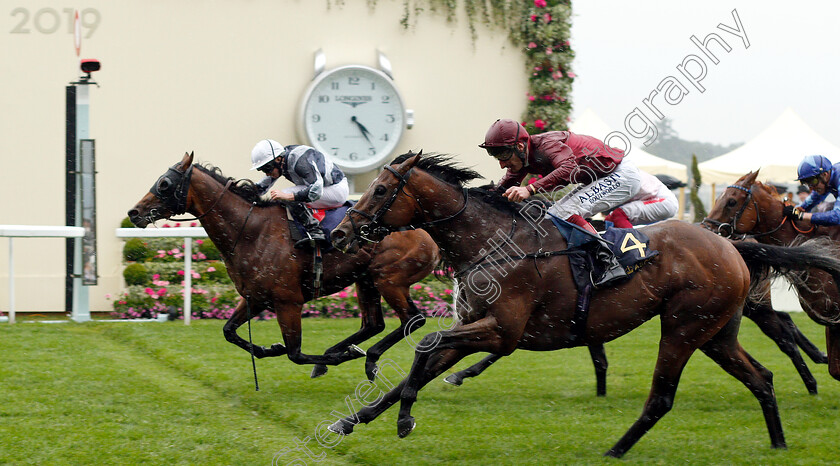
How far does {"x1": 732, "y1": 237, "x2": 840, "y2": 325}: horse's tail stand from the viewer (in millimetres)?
5055

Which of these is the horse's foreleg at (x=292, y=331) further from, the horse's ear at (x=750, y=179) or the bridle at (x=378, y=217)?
the horse's ear at (x=750, y=179)

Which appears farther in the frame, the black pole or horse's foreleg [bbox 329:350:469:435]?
the black pole

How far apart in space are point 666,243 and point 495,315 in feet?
3.54

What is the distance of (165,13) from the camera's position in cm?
1034

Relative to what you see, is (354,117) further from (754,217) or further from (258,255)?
(754,217)

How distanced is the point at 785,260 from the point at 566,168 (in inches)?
58.6

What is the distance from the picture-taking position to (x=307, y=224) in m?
6.24

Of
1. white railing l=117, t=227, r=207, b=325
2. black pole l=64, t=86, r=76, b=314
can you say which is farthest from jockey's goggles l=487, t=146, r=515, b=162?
black pole l=64, t=86, r=76, b=314

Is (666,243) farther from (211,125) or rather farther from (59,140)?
(59,140)

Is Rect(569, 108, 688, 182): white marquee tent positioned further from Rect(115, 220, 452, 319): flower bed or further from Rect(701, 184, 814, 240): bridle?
Rect(701, 184, 814, 240): bridle

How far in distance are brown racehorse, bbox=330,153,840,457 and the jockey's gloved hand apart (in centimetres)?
200

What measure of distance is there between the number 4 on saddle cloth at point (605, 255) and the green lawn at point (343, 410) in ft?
3.18

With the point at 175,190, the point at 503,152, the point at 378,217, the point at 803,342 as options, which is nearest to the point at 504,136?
the point at 503,152

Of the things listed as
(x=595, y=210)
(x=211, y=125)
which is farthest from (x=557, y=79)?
(x=595, y=210)
